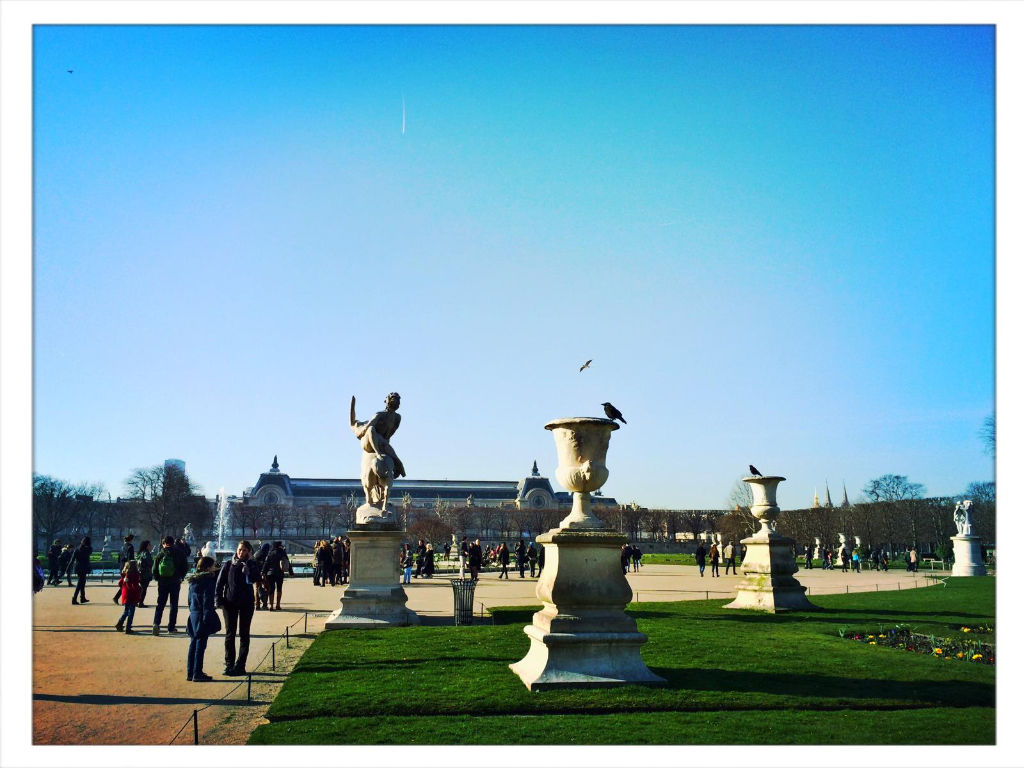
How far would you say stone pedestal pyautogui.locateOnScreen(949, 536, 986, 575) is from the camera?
27.7 metres

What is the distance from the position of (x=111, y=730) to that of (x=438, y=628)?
6.13m

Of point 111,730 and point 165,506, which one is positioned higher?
point 111,730

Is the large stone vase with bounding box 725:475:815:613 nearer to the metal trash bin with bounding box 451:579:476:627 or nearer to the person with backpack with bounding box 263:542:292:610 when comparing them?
the metal trash bin with bounding box 451:579:476:627

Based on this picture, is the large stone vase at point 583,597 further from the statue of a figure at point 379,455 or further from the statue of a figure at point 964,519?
the statue of a figure at point 964,519

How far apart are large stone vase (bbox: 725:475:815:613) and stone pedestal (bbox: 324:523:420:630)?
677 cm

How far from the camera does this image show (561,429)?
7.80m

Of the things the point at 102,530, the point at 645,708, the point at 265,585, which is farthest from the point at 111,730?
the point at 102,530

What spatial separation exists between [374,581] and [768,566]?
296 inches

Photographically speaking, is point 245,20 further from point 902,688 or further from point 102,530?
point 102,530

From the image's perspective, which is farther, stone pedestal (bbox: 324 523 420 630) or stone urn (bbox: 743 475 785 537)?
stone urn (bbox: 743 475 785 537)

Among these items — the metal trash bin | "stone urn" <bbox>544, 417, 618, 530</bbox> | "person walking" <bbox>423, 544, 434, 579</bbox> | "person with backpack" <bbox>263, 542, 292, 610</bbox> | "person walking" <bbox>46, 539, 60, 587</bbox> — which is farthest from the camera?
"person walking" <bbox>423, 544, 434, 579</bbox>

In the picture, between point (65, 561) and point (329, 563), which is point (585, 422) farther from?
point (65, 561)

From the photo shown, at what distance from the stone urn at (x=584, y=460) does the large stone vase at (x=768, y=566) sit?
27.2 feet

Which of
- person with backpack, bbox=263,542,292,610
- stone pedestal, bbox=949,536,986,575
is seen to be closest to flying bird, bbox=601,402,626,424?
person with backpack, bbox=263,542,292,610
